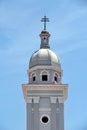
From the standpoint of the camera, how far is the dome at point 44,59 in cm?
7069

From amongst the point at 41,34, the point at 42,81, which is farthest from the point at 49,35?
the point at 42,81

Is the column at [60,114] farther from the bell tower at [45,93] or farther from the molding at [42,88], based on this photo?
the molding at [42,88]

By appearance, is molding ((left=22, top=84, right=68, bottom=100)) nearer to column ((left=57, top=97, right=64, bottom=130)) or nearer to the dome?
column ((left=57, top=97, right=64, bottom=130))

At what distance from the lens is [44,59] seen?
70938 millimetres

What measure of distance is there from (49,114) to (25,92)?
10.7 ft

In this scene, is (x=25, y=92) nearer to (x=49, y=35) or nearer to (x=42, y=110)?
(x=42, y=110)

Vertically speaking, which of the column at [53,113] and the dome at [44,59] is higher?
the dome at [44,59]

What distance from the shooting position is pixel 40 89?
68625mm

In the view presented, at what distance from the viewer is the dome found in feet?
232

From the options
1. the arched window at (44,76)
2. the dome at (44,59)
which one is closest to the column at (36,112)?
the arched window at (44,76)

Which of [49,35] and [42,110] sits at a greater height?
[49,35]

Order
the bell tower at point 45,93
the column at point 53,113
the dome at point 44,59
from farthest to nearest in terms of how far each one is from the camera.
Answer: the dome at point 44,59 → the bell tower at point 45,93 → the column at point 53,113

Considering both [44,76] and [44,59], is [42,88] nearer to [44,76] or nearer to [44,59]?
[44,76]

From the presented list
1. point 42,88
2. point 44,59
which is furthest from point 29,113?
point 44,59
